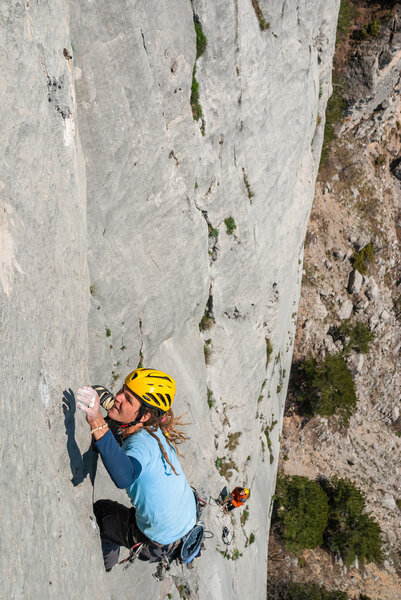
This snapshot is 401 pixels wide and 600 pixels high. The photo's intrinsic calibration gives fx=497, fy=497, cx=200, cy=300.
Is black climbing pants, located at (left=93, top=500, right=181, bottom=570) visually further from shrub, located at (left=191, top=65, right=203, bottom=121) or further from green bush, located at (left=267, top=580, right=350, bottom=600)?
Result: green bush, located at (left=267, top=580, right=350, bottom=600)

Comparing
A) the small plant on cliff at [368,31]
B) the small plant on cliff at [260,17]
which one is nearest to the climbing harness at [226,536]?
the small plant on cliff at [260,17]

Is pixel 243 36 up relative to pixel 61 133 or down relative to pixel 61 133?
up

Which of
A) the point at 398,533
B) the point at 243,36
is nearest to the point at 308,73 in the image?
the point at 243,36

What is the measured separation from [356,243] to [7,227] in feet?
69.8

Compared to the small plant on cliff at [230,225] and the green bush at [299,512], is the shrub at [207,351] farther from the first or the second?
the green bush at [299,512]

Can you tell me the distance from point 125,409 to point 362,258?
1977 centimetres

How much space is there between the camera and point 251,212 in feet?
44.2

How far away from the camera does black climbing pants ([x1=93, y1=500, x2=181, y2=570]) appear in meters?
6.72

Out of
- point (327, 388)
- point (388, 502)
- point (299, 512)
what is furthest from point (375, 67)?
point (299, 512)

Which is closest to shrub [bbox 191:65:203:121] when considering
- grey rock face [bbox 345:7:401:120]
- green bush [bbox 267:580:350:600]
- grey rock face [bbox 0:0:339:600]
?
grey rock face [bbox 0:0:339:600]

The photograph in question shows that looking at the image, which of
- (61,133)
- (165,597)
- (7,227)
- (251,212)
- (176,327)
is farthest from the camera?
(251,212)

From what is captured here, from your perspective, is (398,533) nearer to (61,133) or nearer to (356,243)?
(356,243)

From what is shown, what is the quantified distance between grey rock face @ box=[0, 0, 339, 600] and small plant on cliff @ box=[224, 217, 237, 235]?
113 millimetres

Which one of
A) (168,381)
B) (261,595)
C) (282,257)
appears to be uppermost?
(282,257)
